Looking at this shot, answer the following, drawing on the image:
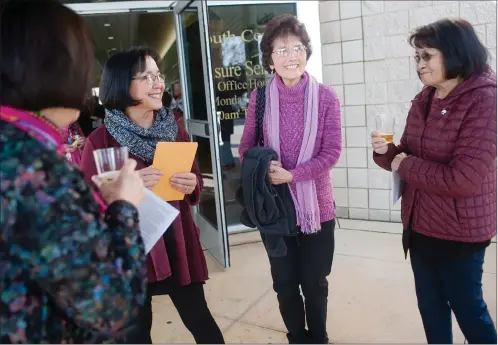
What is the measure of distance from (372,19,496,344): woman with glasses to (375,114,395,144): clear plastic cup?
0.29 feet

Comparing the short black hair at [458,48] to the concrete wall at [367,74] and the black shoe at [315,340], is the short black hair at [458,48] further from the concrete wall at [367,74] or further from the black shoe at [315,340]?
the concrete wall at [367,74]

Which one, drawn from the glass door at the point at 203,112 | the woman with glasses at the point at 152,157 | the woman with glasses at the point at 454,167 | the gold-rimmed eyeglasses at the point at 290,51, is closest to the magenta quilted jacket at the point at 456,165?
the woman with glasses at the point at 454,167

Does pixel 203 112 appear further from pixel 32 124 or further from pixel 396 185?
pixel 32 124

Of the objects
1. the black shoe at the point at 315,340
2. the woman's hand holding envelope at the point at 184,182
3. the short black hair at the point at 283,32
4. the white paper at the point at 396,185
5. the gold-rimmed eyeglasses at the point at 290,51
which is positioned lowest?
the black shoe at the point at 315,340

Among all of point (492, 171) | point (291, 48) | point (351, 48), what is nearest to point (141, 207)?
point (291, 48)

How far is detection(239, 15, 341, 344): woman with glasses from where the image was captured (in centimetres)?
213

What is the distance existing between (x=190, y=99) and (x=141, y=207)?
3039 mm

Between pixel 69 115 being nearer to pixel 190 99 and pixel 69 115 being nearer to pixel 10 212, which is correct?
pixel 10 212

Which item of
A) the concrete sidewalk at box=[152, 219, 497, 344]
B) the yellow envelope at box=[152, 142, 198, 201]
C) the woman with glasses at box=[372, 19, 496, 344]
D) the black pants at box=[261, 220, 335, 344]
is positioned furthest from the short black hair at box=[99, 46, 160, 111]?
the concrete sidewalk at box=[152, 219, 497, 344]

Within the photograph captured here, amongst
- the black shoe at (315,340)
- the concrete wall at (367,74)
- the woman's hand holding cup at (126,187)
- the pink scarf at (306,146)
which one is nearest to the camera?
the woman's hand holding cup at (126,187)

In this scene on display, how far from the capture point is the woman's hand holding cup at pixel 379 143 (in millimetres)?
1956

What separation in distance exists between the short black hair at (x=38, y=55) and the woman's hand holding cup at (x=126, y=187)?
0.79 ft

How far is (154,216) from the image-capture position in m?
1.35

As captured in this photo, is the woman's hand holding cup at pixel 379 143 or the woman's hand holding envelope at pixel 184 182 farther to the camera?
the woman's hand holding cup at pixel 379 143
